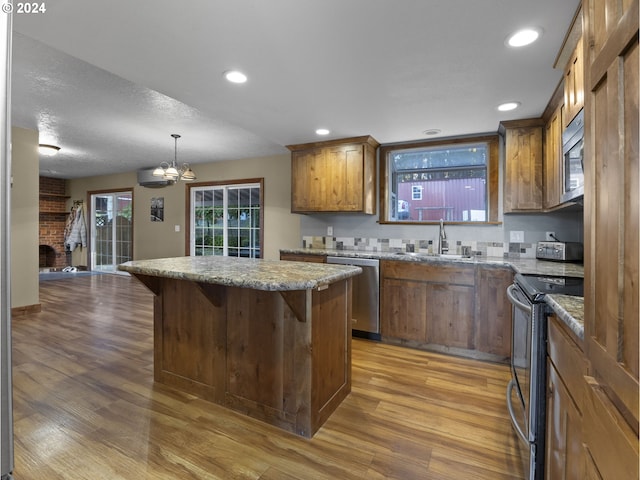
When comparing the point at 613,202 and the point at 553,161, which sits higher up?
the point at 553,161

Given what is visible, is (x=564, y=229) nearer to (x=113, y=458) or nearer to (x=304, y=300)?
(x=304, y=300)

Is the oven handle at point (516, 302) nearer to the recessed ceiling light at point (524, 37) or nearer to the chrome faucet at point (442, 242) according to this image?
the recessed ceiling light at point (524, 37)

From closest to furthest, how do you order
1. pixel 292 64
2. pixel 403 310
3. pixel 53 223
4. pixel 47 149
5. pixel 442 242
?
pixel 292 64
pixel 403 310
pixel 442 242
pixel 47 149
pixel 53 223

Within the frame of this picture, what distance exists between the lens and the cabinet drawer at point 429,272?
2.90 m

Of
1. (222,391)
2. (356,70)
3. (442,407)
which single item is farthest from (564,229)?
(222,391)

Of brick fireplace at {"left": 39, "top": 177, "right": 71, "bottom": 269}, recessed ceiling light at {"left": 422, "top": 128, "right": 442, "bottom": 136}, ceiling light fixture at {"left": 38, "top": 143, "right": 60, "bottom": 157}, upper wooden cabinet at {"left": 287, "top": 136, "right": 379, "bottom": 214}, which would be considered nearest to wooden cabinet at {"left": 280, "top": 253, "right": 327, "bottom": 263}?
upper wooden cabinet at {"left": 287, "top": 136, "right": 379, "bottom": 214}

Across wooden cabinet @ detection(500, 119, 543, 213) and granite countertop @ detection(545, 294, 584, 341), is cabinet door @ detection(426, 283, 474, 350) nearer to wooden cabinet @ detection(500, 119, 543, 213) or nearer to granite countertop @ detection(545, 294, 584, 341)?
wooden cabinet @ detection(500, 119, 543, 213)

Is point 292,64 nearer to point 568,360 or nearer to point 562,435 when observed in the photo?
point 568,360

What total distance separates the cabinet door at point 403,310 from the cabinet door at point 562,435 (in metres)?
1.81

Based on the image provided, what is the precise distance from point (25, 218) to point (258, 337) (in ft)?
13.6

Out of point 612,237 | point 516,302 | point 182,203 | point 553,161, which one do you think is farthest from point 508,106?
point 182,203

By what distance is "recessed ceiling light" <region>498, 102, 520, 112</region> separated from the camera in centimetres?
263

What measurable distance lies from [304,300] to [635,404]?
131 cm

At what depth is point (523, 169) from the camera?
3.00 m
